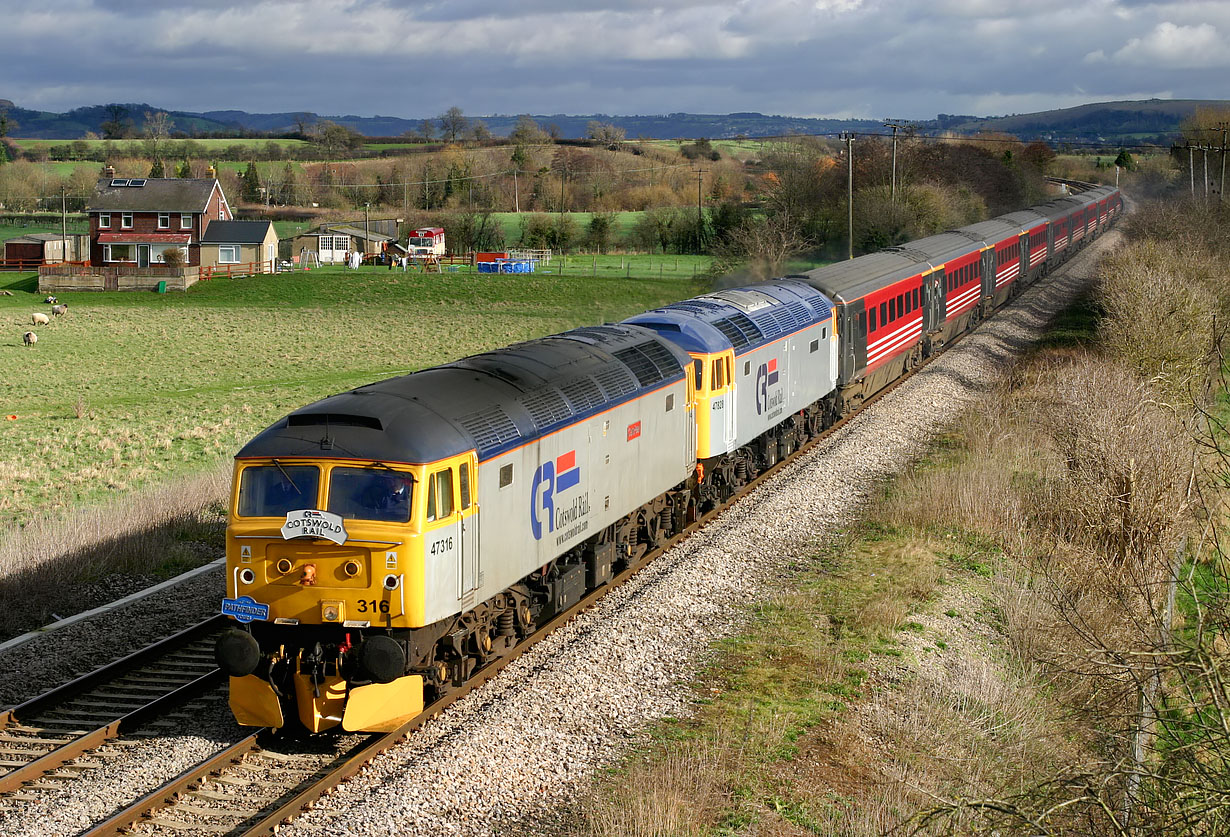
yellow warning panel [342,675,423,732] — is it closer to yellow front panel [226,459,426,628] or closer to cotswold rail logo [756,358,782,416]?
yellow front panel [226,459,426,628]

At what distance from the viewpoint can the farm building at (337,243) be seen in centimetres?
9825

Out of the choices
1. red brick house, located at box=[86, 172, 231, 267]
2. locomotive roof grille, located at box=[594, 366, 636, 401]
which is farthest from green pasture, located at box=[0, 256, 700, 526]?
locomotive roof grille, located at box=[594, 366, 636, 401]

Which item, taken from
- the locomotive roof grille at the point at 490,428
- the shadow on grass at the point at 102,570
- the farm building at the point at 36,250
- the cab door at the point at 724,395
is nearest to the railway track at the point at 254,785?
the locomotive roof grille at the point at 490,428

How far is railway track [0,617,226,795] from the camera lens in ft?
40.4

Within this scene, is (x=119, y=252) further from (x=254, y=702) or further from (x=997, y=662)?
(x=997, y=662)

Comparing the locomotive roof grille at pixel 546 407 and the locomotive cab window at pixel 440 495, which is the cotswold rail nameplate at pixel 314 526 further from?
the locomotive roof grille at pixel 546 407

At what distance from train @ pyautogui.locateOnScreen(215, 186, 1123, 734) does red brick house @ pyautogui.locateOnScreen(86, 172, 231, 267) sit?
72.9m

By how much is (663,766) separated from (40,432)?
27220mm

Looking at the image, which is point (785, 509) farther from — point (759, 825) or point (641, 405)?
point (759, 825)

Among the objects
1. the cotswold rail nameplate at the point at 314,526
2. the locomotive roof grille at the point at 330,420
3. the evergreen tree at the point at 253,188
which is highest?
the evergreen tree at the point at 253,188

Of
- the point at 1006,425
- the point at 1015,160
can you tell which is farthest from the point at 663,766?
the point at 1015,160

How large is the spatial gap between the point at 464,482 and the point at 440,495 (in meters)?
0.47

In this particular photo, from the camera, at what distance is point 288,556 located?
1253cm

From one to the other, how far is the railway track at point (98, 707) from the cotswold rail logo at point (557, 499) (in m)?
4.27
